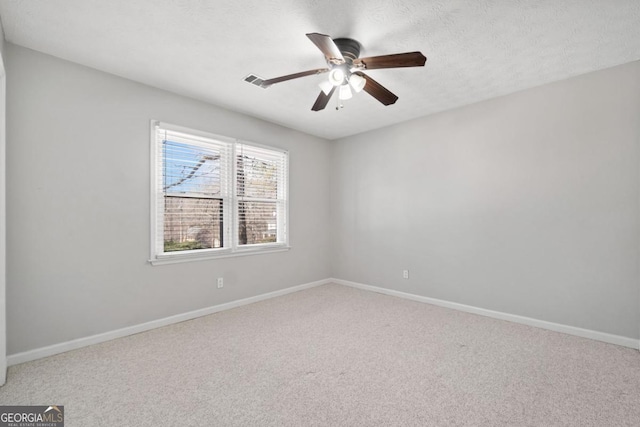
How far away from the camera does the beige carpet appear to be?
1.73 metres

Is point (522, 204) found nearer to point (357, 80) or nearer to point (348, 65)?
point (357, 80)

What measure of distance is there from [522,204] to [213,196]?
352 centimetres

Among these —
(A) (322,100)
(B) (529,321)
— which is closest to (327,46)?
(A) (322,100)

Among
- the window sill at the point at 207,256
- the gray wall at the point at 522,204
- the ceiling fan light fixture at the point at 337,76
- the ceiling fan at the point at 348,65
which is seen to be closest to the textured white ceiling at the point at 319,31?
the ceiling fan at the point at 348,65

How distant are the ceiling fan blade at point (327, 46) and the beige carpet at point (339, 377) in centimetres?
226

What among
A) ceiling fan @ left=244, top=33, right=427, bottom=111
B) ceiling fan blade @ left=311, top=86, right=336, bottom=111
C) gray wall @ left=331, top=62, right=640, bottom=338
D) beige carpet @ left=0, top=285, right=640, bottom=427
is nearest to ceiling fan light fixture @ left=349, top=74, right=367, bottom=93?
ceiling fan @ left=244, top=33, right=427, bottom=111

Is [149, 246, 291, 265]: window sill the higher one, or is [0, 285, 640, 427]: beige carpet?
[149, 246, 291, 265]: window sill

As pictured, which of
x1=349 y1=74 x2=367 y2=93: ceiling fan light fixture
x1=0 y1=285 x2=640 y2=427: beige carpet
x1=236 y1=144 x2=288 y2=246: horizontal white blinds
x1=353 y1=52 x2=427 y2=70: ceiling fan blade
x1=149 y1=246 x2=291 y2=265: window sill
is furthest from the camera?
x1=236 y1=144 x2=288 y2=246: horizontal white blinds

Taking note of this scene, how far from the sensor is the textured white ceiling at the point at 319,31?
194cm

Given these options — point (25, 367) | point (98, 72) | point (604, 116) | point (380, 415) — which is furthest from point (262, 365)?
point (604, 116)

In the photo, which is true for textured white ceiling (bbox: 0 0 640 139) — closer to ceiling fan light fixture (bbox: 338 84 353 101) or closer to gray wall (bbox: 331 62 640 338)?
ceiling fan light fixture (bbox: 338 84 353 101)

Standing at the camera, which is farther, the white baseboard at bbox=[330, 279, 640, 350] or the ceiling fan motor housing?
the white baseboard at bbox=[330, 279, 640, 350]

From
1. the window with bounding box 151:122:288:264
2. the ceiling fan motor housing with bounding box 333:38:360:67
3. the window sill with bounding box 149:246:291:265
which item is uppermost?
the ceiling fan motor housing with bounding box 333:38:360:67

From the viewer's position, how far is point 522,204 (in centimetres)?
320
